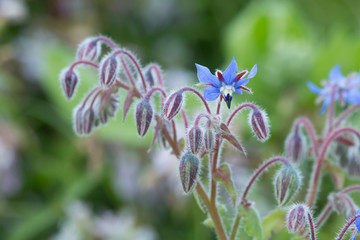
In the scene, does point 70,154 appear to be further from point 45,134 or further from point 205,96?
point 205,96

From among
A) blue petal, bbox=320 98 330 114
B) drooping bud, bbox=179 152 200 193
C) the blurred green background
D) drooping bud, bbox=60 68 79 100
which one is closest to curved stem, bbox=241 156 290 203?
drooping bud, bbox=179 152 200 193

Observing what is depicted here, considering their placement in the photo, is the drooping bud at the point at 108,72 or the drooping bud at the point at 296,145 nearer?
the drooping bud at the point at 108,72

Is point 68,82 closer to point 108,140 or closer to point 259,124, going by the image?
point 259,124

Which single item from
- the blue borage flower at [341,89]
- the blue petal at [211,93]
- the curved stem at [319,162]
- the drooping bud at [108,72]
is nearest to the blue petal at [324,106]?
the blue borage flower at [341,89]

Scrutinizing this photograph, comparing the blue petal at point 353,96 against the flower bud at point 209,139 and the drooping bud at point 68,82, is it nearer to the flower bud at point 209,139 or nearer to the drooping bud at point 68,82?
the flower bud at point 209,139

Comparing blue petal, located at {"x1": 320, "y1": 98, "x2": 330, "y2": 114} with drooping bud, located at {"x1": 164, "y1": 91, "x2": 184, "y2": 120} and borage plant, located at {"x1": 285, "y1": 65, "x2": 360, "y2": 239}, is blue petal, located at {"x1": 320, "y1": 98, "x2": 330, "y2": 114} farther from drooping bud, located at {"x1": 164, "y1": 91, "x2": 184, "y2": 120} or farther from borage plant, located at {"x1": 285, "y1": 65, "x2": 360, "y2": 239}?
drooping bud, located at {"x1": 164, "y1": 91, "x2": 184, "y2": 120}

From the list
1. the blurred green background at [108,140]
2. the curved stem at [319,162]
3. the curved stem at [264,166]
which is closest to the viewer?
the curved stem at [264,166]

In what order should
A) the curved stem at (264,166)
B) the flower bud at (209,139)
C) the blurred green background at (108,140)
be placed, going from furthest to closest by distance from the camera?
the blurred green background at (108,140)
the curved stem at (264,166)
the flower bud at (209,139)
